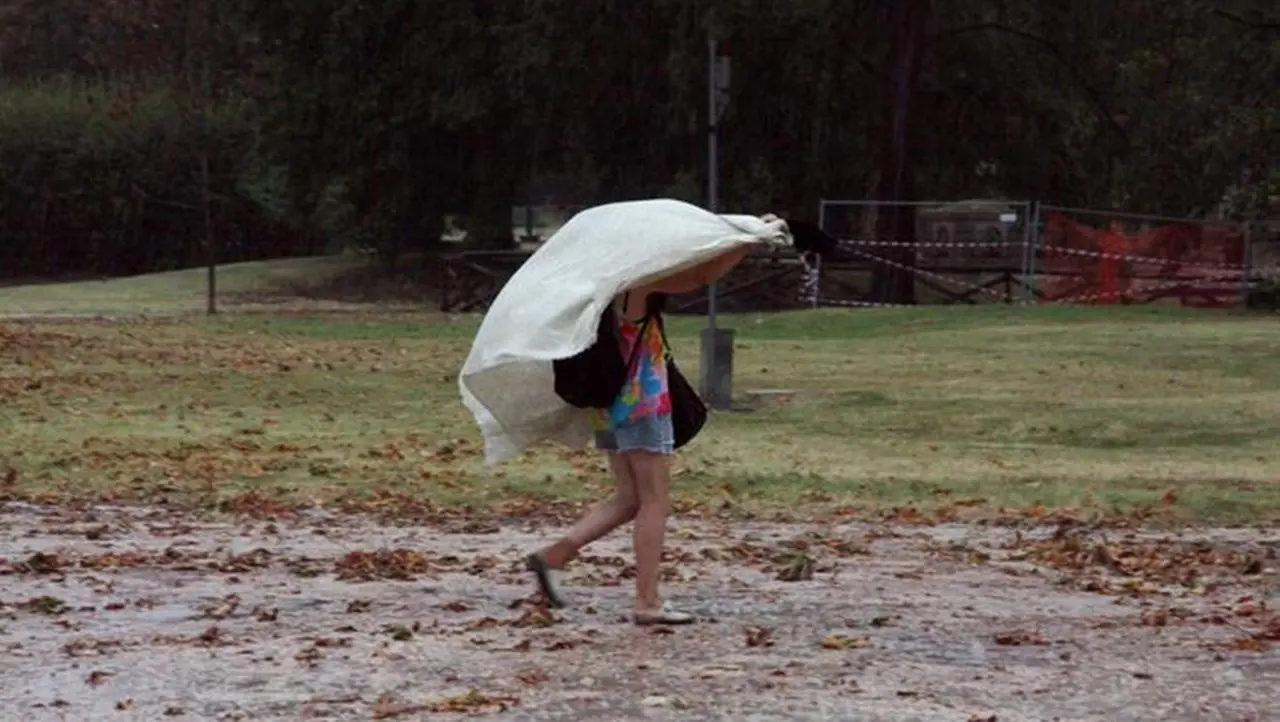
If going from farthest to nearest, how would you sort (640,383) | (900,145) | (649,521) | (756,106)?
1. (756,106)
2. (900,145)
3. (649,521)
4. (640,383)

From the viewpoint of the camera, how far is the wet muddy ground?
24.3ft

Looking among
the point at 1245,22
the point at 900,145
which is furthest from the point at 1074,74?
the point at 1245,22

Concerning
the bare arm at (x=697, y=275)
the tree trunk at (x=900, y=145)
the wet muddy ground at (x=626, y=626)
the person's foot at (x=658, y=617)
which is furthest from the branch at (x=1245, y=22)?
the person's foot at (x=658, y=617)

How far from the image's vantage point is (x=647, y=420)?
348 inches

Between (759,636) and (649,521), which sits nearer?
(759,636)

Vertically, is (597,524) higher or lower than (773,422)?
higher

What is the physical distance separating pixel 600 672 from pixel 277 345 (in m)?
23.6

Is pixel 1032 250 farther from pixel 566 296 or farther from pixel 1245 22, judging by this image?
pixel 566 296

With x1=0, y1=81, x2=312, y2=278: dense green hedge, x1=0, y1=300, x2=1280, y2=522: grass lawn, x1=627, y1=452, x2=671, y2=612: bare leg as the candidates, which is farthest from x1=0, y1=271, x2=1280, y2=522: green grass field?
x1=0, y1=81, x2=312, y2=278: dense green hedge

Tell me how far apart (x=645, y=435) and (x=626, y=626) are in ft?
2.33

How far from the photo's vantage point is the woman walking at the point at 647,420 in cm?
882

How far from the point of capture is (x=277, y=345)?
31.0 m

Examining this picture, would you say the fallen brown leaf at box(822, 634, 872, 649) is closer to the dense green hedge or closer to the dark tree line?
the dark tree line

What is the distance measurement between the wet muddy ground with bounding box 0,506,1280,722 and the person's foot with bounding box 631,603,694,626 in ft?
0.34
